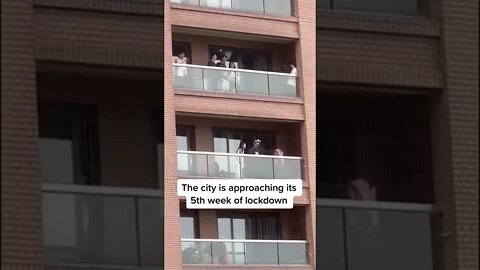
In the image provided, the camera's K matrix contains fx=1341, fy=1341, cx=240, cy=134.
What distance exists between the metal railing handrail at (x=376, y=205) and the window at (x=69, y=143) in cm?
207

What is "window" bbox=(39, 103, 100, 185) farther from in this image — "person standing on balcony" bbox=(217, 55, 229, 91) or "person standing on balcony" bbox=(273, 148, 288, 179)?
"person standing on balcony" bbox=(273, 148, 288, 179)

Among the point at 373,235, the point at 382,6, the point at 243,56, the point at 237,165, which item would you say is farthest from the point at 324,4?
the point at 237,165

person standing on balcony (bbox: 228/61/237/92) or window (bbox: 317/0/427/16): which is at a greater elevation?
window (bbox: 317/0/427/16)

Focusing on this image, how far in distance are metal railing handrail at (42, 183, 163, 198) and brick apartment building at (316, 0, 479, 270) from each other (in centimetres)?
158

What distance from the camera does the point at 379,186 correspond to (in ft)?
41.7

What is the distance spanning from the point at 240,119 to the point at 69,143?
2.13 meters

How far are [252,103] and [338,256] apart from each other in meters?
2.33

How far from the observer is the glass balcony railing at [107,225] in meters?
10.9

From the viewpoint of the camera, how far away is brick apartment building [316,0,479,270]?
474 inches

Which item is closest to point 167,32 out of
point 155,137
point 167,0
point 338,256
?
point 167,0

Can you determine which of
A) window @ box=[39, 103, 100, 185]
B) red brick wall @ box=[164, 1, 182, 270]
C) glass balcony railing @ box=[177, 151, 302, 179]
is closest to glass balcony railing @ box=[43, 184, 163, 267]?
window @ box=[39, 103, 100, 185]

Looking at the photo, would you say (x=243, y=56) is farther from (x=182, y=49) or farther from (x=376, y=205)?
(x=376, y=205)

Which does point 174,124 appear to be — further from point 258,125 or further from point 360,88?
point 360,88

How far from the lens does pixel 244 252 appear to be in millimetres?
9805
